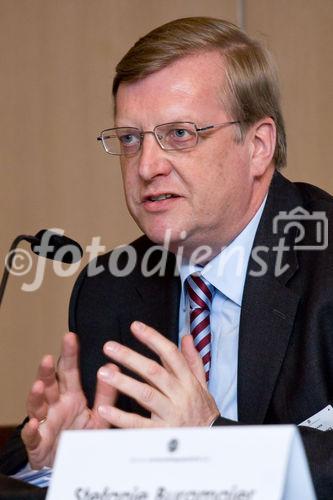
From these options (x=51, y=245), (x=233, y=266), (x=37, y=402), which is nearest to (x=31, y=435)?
(x=37, y=402)

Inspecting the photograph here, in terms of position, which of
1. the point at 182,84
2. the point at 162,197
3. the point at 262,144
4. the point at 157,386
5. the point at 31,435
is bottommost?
the point at 31,435

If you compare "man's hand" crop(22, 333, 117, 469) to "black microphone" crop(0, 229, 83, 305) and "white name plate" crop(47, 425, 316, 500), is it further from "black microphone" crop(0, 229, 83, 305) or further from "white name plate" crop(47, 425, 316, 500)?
"white name plate" crop(47, 425, 316, 500)

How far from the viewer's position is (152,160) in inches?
78.8

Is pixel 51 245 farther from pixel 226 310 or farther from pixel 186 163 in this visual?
pixel 226 310

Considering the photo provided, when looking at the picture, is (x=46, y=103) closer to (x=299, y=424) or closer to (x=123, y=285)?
(x=123, y=285)

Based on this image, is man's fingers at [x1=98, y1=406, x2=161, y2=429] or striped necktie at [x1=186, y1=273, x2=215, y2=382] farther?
striped necktie at [x1=186, y1=273, x2=215, y2=382]

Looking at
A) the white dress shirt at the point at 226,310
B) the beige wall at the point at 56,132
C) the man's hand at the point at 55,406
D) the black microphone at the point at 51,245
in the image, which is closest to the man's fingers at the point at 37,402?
the man's hand at the point at 55,406

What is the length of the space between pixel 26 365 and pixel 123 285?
1699mm

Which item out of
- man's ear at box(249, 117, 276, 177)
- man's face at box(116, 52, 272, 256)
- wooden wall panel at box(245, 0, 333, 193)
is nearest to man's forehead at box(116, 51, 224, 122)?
man's face at box(116, 52, 272, 256)

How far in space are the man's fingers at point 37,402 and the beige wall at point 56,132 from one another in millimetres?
2194

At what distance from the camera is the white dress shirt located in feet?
6.59

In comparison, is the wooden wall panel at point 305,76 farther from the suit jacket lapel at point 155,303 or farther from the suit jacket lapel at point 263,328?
the suit jacket lapel at point 263,328

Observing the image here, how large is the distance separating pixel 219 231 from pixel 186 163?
18cm

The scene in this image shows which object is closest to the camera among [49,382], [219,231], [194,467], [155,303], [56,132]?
[194,467]
